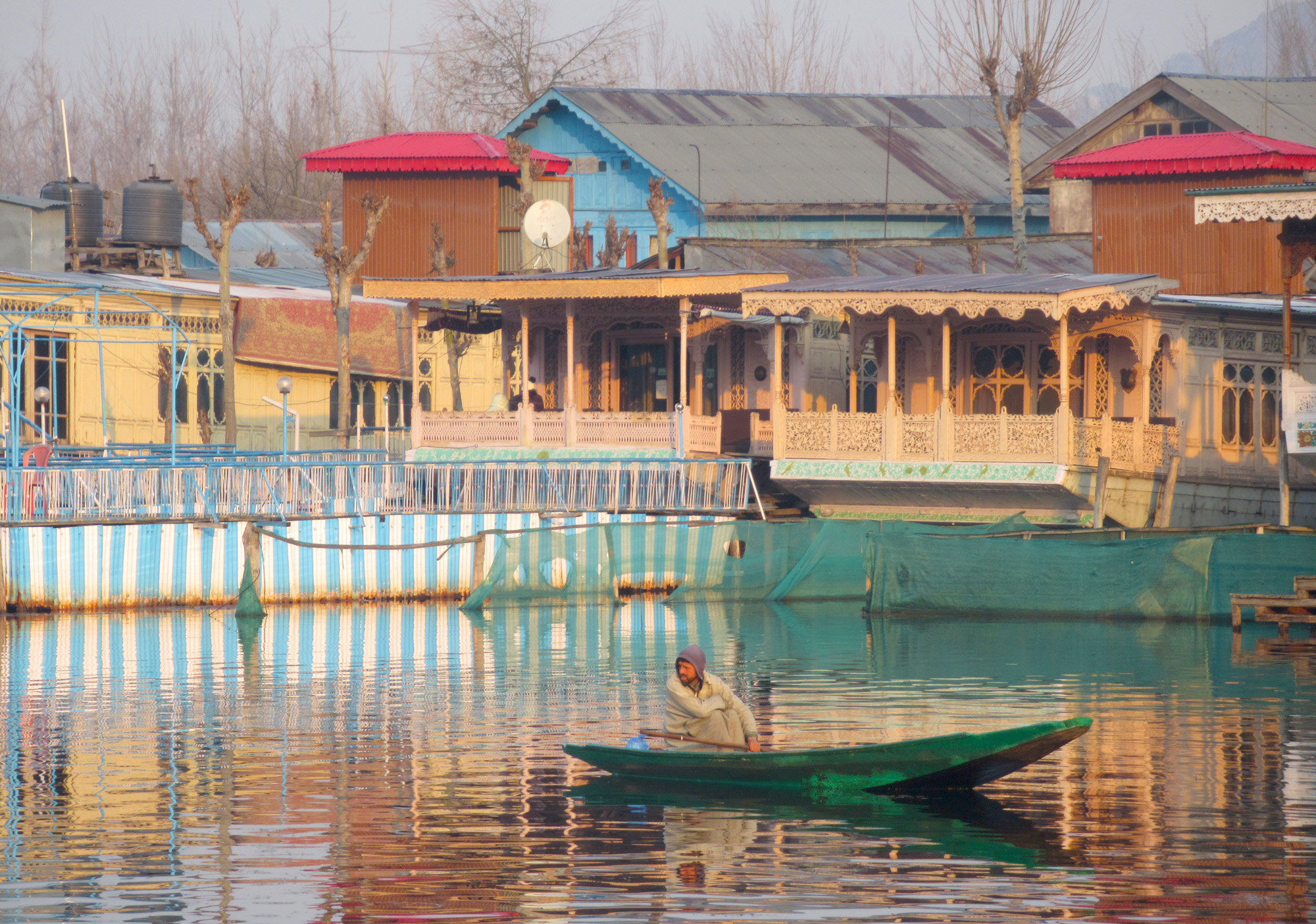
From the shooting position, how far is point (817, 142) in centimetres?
5469

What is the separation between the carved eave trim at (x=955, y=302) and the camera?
30.8 meters

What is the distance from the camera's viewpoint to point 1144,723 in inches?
683

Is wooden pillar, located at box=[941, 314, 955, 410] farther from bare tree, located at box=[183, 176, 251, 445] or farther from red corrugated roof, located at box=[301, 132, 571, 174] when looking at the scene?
red corrugated roof, located at box=[301, 132, 571, 174]

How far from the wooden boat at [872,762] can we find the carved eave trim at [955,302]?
59.5 feet

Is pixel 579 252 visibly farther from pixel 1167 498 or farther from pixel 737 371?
pixel 1167 498

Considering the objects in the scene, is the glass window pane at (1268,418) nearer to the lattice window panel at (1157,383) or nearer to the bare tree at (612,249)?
the lattice window panel at (1157,383)

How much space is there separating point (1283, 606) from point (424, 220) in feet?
94.8

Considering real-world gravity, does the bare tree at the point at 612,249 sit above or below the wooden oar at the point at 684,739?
above

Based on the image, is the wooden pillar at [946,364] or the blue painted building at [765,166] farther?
the blue painted building at [765,166]

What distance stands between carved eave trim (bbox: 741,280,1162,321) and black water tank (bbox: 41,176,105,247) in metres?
24.3

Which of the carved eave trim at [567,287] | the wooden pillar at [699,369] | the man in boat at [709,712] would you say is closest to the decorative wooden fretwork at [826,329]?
the carved eave trim at [567,287]

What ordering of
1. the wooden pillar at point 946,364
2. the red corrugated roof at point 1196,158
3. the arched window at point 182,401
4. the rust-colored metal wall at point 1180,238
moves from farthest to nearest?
the arched window at point 182,401 < the red corrugated roof at point 1196,158 < the rust-colored metal wall at point 1180,238 < the wooden pillar at point 946,364

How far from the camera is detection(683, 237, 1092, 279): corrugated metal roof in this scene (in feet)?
138

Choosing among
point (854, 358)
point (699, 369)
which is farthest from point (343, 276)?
point (854, 358)
